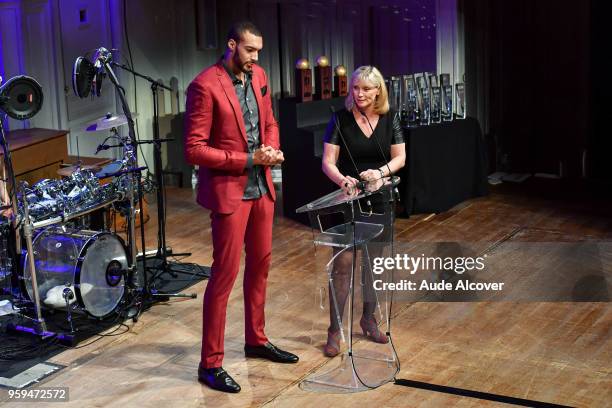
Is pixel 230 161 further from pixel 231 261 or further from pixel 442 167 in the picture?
pixel 442 167

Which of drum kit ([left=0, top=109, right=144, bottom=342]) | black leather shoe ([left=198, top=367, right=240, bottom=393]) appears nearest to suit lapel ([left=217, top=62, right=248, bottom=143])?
black leather shoe ([left=198, top=367, right=240, bottom=393])

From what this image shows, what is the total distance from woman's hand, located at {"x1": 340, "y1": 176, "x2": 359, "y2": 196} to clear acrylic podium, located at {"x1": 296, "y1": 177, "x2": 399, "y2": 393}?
44 mm

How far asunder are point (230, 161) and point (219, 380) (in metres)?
1.08

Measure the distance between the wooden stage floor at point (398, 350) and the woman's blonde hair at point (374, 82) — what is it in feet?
2.80

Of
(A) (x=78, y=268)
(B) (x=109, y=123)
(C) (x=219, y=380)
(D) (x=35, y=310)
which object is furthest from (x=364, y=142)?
(D) (x=35, y=310)

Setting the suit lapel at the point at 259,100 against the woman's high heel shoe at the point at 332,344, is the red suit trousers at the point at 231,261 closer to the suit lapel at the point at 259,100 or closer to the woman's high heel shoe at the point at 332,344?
the suit lapel at the point at 259,100

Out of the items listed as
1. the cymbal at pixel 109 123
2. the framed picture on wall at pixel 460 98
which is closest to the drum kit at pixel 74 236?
the cymbal at pixel 109 123

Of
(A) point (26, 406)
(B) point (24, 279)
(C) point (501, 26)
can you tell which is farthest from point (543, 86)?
(A) point (26, 406)

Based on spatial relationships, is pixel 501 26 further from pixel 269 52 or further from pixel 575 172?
pixel 269 52

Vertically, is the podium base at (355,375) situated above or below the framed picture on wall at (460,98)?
below

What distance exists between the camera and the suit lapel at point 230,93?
4.64 metres

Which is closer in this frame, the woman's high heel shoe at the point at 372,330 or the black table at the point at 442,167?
the woman's high heel shoe at the point at 372,330

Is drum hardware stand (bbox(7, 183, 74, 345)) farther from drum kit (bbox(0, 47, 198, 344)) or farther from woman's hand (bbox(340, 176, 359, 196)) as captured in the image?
woman's hand (bbox(340, 176, 359, 196))

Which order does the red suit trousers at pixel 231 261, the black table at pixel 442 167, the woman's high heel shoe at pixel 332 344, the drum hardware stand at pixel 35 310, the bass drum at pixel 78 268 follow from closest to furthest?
the red suit trousers at pixel 231 261 < the woman's high heel shoe at pixel 332 344 < the drum hardware stand at pixel 35 310 < the bass drum at pixel 78 268 < the black table at pixel 442 167
